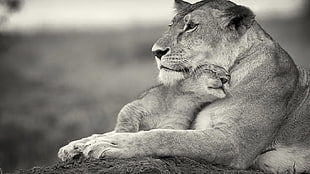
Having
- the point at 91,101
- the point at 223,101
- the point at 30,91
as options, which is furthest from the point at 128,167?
the point at 30,91

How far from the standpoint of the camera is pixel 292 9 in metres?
24.5

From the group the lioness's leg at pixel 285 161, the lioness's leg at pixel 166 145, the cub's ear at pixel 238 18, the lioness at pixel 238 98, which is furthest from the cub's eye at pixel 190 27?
the lioness's leg at pixel 285 161

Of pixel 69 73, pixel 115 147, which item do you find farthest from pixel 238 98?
pixel 69 73

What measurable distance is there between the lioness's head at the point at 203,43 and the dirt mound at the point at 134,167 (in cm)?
101

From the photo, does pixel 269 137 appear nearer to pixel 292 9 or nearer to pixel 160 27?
pixel 160 27

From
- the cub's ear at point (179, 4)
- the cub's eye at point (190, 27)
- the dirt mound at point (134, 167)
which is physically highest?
the cub's ear at point (179, 4)

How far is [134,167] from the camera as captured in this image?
4.70 meters

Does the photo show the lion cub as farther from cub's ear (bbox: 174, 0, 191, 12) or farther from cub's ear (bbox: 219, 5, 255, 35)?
cub's ear (bbox: 174, 0, 191, 12)

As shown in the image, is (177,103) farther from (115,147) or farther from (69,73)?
(69,73)

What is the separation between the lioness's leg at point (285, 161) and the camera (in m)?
5.65

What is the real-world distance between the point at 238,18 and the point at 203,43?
1.20ft

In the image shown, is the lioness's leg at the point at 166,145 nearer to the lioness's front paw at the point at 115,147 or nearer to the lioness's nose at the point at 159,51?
the lioness's front paw at the point at 115,147

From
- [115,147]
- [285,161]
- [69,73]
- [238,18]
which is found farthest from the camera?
[69,73]

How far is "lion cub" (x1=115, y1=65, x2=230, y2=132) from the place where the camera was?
227 inches
